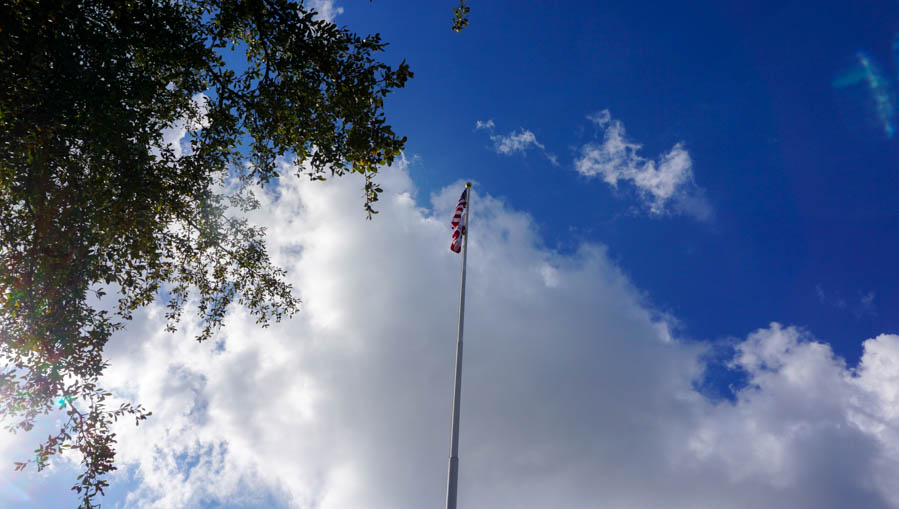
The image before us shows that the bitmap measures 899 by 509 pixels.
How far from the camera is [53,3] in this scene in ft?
25.3

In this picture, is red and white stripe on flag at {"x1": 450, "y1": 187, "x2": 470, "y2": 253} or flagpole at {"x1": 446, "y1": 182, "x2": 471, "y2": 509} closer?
flagpole at {"x1": 446, "y1": 182, "x2": 471, "y2": 509}

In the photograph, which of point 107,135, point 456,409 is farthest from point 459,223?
point 107,135

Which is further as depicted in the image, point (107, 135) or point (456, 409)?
point (456, 409)

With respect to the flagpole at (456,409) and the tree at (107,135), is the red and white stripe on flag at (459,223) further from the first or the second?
the tree at (107,135)

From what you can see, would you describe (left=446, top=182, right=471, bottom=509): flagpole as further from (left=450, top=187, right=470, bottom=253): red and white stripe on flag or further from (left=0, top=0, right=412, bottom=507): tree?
(left=0, top=0, right=412, bottom=507): tree

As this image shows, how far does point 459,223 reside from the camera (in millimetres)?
19281

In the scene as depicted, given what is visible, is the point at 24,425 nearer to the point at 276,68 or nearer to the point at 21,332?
the point at 21,332

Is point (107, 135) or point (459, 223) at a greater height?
point (459, 223)

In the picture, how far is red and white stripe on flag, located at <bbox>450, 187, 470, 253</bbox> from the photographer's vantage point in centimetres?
1875

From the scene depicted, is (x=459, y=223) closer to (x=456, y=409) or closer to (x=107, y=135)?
(x=456, y=409)

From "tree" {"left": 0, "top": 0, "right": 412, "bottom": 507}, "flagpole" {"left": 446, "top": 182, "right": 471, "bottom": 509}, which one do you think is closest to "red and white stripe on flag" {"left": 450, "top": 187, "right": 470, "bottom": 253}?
"flagpole" {"left": 446, "top": 182, "right": 471, "bottom": 509}

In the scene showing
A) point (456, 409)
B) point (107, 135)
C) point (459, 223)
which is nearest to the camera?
point (107, 135)

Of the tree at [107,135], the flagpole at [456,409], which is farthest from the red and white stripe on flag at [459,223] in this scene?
the tree at [107,135]

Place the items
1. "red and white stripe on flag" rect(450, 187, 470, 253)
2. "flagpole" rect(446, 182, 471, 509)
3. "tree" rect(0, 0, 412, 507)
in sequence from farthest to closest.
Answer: "red and white stripe on flag" rect(450, 187, 470, 253) < "flagpole" rect(446, 182, 471, 509) < "tree" rect(0, 0, 412, 507)
